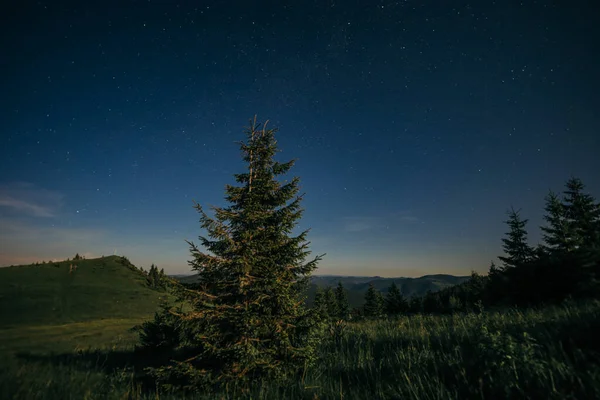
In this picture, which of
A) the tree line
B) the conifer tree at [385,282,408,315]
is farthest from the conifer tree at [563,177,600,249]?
the conifer tree at [385,282,408,315]

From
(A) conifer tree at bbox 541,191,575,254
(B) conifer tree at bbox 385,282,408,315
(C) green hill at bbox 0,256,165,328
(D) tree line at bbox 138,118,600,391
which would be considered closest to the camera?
(D) tree line at bbox 138,118,600,391

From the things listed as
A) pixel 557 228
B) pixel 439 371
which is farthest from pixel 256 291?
pixel 557 228

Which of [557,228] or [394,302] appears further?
[394,302]

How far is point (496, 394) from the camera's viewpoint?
2.44 meters

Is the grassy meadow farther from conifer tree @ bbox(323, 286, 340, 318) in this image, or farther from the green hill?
the green hill

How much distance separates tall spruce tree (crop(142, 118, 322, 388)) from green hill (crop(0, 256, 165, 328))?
6952cm

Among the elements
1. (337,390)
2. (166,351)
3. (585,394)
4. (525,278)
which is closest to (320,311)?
(337,390)

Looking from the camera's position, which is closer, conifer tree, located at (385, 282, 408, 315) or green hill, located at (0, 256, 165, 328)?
green hill, located at (0, 256, 165, 328)

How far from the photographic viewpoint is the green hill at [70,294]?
2188 inches

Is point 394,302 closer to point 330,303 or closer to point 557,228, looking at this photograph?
point 330,303

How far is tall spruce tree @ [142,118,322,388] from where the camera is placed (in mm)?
6604

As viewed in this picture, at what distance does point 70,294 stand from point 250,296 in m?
88.0

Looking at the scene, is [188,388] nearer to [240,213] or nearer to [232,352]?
[232,352]

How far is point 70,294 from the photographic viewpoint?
67.2m
